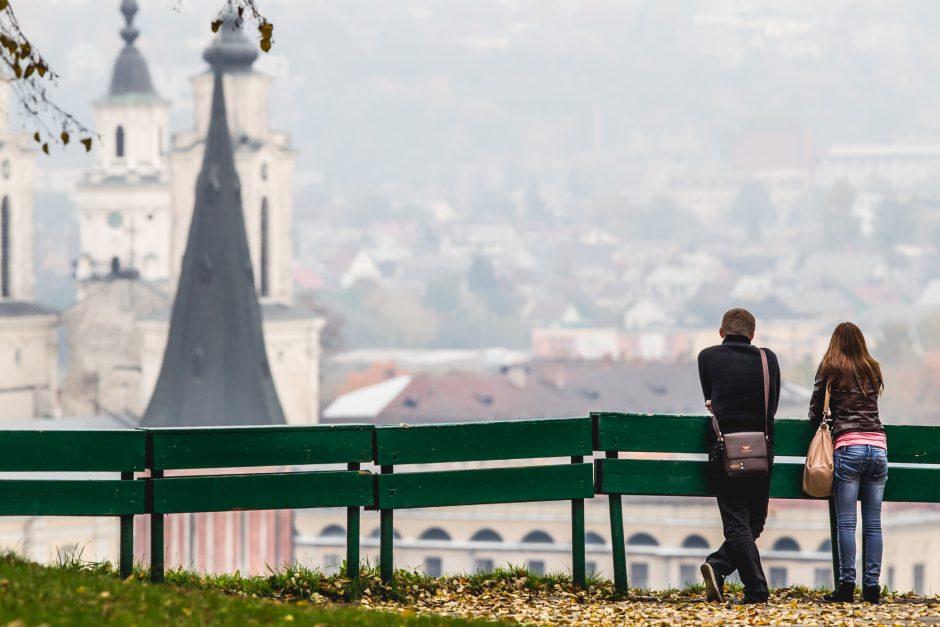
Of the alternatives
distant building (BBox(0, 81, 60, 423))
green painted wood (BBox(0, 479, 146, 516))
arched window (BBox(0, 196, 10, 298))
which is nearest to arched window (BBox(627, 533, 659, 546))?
distant building (BBox(0, 81, 60, 423))

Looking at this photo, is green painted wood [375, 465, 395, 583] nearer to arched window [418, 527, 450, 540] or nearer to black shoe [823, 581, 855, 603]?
black shoe [823, 581, 855, 603]

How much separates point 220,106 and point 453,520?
23.6m

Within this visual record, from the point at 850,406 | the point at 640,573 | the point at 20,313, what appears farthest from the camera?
the point at 20,313

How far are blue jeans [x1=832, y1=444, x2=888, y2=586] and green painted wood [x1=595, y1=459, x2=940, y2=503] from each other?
10.4 inches

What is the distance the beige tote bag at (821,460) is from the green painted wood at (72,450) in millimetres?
3223

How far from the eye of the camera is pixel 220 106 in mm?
83500

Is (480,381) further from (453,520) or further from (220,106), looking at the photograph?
(220,106)

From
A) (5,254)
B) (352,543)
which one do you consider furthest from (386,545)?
(5,254)

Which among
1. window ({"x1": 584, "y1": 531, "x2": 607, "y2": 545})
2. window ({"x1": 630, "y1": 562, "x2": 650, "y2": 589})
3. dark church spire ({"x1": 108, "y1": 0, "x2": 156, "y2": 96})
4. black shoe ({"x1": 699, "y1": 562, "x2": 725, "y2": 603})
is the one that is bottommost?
window ({"x1": 630, "y1": 562, "x2": 650, "y2": 589})

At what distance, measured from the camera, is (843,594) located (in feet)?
32.1

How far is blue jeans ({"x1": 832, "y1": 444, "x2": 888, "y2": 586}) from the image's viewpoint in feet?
31.3

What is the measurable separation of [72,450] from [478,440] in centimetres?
197

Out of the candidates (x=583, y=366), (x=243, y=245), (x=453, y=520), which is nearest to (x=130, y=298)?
(x=453, y=520)

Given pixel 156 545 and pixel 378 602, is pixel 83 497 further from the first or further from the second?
pixel 378 602
